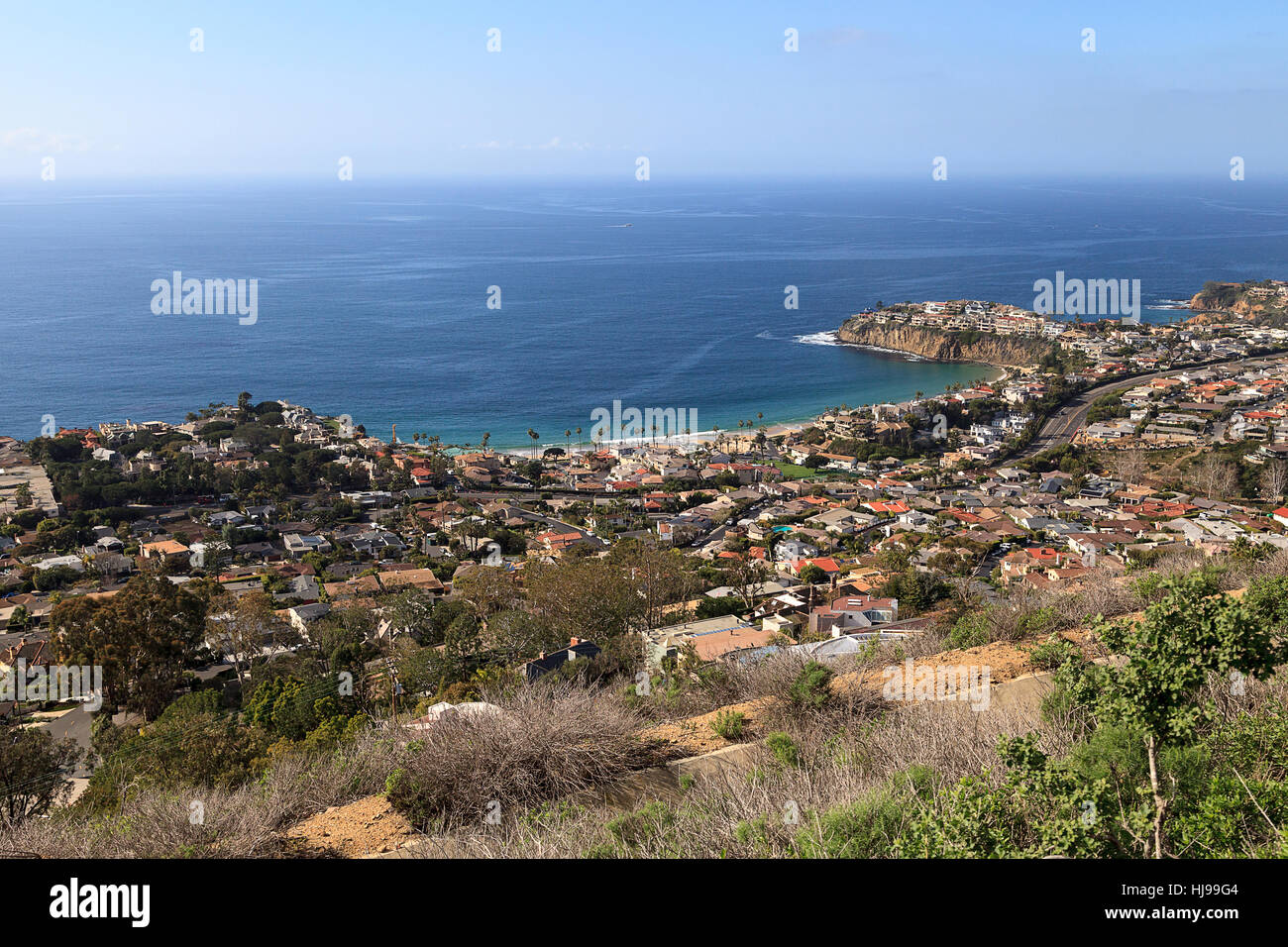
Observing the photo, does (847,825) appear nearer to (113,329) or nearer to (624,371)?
(624,371)

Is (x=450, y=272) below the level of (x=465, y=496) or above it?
above

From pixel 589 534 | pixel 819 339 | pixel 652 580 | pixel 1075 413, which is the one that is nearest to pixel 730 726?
pixel 652 580

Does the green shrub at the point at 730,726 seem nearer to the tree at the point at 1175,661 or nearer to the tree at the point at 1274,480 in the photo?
the tree at the point at 1175,661

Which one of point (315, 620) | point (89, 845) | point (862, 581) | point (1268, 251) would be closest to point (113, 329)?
point (315, 620)

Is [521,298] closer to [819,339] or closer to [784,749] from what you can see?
[819,339]

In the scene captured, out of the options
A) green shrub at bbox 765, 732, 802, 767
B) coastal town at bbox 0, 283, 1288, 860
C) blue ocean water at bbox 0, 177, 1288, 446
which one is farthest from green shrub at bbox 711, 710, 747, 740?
blue ocean water at bbox 0, 177, 1288, 446
